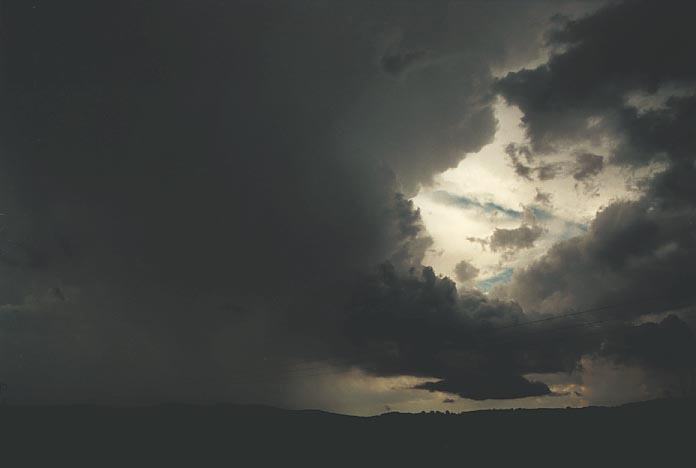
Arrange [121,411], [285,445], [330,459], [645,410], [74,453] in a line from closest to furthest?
[74,453] → [330,459] → [285,445] → [645,410] → [121,411]

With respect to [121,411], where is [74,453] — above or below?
below

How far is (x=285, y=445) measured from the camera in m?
162

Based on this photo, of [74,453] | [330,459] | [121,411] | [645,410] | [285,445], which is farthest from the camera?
[121,411]

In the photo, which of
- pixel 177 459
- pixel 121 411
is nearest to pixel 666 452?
pixel 177 459

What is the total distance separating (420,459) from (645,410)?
92.6 meters

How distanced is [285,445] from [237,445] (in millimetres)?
16500

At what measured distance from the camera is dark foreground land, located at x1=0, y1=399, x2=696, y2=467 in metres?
140

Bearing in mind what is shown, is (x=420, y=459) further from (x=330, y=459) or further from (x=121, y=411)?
(x=121, y=411)

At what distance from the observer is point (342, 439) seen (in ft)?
564

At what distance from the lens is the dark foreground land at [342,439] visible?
14012 centimetres

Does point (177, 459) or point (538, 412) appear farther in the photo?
point (538, 412)

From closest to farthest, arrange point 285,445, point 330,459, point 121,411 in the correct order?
point 330,459, point 285,445, point 121,411

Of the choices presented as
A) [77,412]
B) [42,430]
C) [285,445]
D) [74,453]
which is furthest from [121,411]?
[285,445]

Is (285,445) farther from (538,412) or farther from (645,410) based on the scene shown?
(645,410)
